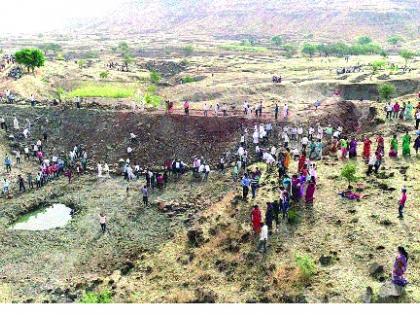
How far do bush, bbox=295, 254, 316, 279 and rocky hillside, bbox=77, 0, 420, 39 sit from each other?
400ft

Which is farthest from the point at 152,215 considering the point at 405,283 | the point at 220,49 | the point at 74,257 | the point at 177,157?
the point at 220,49

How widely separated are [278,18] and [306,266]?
490ft

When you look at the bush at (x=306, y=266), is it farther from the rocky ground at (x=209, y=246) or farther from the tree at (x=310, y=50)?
the tree at (x=310, y=50)

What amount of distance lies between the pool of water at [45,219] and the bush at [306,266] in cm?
1277

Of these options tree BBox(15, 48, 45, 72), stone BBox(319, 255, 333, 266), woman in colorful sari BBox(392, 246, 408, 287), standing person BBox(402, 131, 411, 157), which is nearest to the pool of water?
stone BBox(319, 255, 333, 266)

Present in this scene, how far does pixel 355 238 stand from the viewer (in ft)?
60.0

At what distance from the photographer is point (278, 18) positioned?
15700 cm

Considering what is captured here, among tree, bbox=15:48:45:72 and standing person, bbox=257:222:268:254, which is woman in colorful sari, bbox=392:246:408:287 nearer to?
standing person, bbox=257:222:268:254

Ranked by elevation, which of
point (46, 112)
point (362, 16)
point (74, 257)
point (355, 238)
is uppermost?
point (362, 16)

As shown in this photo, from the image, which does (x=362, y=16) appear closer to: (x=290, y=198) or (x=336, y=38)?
(x=336, y=38)

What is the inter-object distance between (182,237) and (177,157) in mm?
9121

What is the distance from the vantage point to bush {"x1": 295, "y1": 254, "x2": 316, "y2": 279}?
1650cm

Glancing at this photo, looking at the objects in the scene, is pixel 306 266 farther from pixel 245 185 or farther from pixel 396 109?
pixel 396 109

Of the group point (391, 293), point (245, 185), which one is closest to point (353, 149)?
point (245, 185)
